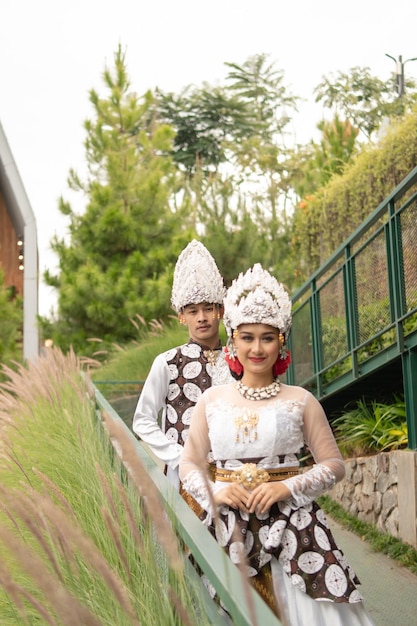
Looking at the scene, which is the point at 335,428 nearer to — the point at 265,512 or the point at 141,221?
the point at 265,512

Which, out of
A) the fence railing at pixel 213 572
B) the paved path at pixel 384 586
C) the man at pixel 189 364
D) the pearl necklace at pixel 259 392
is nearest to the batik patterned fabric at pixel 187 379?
the man at pixel 189 364

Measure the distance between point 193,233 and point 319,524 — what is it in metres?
14.7

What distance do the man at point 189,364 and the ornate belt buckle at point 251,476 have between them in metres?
1.06

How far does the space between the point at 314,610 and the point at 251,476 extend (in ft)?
1.52

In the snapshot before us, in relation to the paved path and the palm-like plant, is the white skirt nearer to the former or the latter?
the paved path

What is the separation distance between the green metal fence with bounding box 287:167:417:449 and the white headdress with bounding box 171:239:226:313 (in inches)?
92.9

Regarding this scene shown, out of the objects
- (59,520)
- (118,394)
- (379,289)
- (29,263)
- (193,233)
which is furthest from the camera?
(29,263)

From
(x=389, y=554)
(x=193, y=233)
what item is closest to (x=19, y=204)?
(x=193, y=233)

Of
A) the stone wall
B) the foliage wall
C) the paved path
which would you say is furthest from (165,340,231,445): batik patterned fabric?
the foliage wall

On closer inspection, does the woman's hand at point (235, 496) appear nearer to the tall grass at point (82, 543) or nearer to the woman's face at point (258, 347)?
the tall grass at point (82, 543)

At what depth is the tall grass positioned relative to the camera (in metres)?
1.37

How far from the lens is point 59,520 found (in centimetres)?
155

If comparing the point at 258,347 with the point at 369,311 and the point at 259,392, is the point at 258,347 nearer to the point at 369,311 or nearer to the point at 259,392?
the point at 259,392

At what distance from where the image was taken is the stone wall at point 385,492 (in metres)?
6.34
